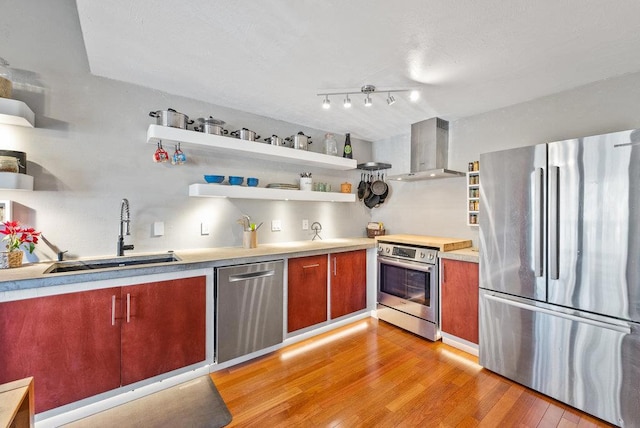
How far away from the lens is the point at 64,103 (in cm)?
209

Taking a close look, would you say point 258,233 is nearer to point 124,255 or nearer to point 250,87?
point 124,255

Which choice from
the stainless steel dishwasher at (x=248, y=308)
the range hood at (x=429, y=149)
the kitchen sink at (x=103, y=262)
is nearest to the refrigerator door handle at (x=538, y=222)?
the range hood at (x=429, y=149)

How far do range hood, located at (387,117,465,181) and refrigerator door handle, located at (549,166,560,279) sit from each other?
109 centimetres

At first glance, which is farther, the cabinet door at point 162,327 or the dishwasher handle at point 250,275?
the dishwasher handle at point 250,275

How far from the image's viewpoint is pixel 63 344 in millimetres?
1650

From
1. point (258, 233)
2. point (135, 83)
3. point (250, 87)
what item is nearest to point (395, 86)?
point (250, 87)

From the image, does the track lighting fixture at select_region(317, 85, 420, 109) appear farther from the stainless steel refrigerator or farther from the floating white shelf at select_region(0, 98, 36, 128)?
the floating white shelf at select_region(0, 98, 36, 128)

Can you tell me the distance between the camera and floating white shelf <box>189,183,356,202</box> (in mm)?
2500

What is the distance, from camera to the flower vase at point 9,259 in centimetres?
177

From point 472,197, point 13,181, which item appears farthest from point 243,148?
point 472,197

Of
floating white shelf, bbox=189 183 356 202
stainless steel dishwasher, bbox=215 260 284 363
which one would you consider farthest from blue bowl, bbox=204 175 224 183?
stainless steel dishwasher, bbox=215 260 284 363

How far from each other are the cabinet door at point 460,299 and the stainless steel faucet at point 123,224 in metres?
2.88

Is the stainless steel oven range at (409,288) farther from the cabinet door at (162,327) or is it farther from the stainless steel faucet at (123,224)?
the stainless steel faucet at (123,224)

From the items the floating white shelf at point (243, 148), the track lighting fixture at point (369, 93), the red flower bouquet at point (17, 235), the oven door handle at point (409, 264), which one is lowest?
the oven door handle at point (409, 264)
